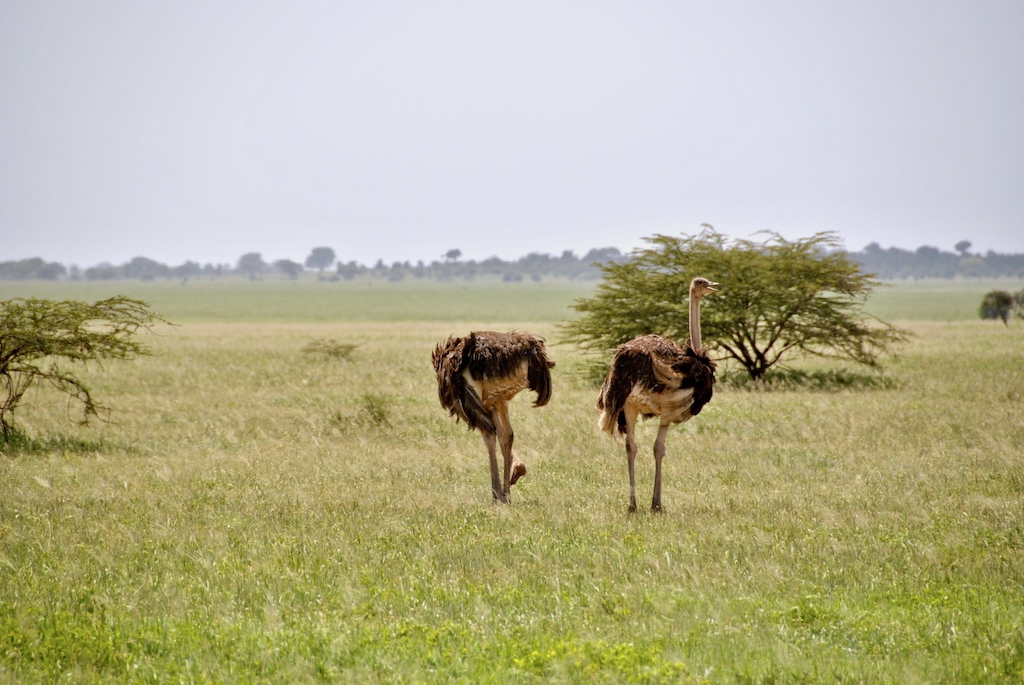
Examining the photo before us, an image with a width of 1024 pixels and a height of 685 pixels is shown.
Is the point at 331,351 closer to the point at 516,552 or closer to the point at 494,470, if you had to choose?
the point at 494,470

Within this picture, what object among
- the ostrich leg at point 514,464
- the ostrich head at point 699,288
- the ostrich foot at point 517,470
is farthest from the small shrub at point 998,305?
the ostrich foot at point 517,470

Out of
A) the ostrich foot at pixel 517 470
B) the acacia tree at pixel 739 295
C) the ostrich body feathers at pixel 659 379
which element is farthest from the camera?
the acacia tree at pixel 739 295

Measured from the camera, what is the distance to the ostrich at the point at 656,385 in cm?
920

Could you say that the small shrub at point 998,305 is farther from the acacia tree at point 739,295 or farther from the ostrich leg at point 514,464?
the ostrich leg at point 514,464

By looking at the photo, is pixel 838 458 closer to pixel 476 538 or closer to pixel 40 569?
pixel 476 538

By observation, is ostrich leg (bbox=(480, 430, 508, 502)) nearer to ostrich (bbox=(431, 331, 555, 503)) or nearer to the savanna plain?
ostrich (bbox=(431, 331, 555, 503))

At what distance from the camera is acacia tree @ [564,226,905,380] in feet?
69.8

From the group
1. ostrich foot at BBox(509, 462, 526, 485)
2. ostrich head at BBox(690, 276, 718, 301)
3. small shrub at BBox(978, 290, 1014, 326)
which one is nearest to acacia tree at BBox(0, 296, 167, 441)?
ostrich foot at BBox(509, 462, 526, 485)

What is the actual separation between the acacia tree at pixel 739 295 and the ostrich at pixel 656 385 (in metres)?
11.7

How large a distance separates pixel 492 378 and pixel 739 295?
1302 centimetres

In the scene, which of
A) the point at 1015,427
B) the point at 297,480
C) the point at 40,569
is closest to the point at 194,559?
the point at 40,569

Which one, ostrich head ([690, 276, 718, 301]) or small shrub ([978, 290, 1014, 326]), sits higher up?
ostrich head ([690, 276, 718, 301])

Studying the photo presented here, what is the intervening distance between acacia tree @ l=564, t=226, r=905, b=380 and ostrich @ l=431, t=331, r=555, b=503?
455 inches

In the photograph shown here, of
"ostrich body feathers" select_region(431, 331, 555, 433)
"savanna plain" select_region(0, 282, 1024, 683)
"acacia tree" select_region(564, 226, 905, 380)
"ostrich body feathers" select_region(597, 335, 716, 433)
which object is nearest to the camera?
"savanna plain" select_region(0, 282, 1024, 683)
